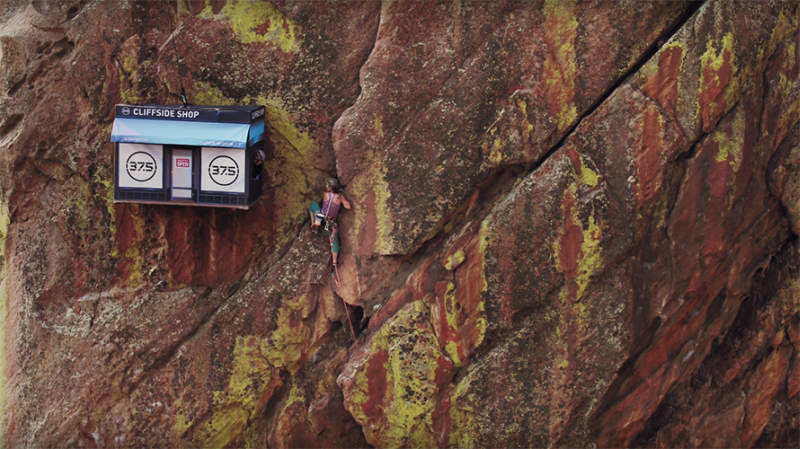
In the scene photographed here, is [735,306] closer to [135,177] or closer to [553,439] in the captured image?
[553,439]

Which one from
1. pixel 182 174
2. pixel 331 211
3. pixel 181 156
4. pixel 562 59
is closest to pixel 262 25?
pixel 181 156

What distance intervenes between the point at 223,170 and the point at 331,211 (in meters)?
1.09

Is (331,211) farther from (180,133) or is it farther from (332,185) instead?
(180,133)

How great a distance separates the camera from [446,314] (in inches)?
274

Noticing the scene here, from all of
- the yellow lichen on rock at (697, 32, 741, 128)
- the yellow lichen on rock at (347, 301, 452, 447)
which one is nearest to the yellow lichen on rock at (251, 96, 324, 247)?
the yellow lichen on rock at (347, 301, 452, 447)

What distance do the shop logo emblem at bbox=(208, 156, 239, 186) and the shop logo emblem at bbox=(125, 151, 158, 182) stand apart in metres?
0.52

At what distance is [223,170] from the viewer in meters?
6.54

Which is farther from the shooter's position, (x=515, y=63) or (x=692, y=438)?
(x=692, y=438)

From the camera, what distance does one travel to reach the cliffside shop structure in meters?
6.48

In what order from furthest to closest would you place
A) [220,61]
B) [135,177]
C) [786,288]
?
[786,288], [220,61], [135,177]

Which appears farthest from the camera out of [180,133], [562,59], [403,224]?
[403,224]

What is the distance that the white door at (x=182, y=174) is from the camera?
21.5ft

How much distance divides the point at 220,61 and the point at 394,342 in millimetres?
3168

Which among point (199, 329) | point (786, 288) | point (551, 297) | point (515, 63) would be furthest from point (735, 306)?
point (199, 329)
